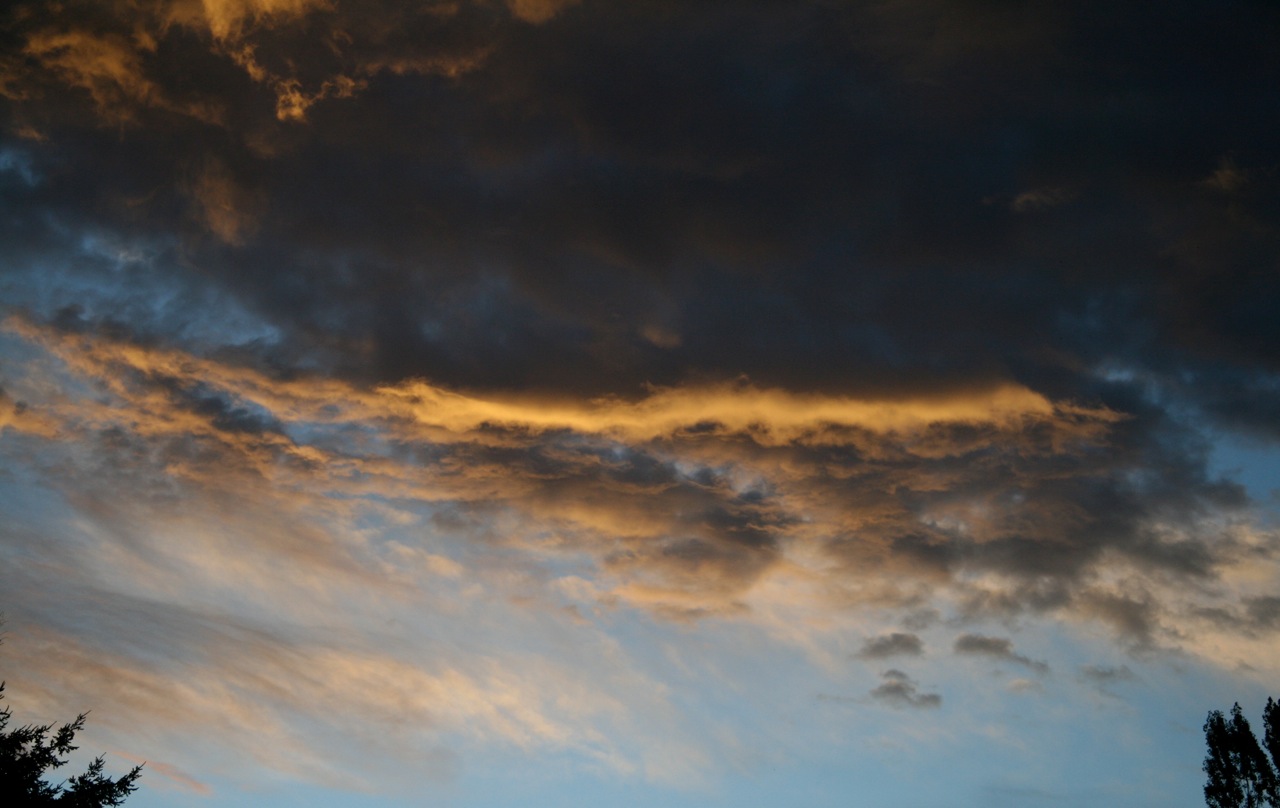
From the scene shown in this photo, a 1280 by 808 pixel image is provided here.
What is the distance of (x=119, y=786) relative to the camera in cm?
6938

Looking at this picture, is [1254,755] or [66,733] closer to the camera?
[66,733]

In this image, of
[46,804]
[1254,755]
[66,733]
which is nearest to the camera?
[46,804]

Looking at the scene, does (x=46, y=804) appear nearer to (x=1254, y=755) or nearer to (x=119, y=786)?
(x=119, y=786)

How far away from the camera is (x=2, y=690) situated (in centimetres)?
6669

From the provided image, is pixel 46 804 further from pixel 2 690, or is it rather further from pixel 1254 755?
pixel 1254 755

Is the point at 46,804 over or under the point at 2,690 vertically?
under

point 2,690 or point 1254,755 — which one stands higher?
point 1254,755

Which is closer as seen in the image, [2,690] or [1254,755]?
[2,690]

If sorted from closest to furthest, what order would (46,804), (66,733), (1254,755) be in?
(46,804) → (66,733) → (1254,755)

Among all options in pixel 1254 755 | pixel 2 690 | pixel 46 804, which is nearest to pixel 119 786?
pixel 46 804

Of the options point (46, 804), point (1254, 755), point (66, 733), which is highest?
point (1254, 755)

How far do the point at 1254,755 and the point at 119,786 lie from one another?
9535cm

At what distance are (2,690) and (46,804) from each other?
9.05m

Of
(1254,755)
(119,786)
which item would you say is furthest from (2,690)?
(1254,755)
